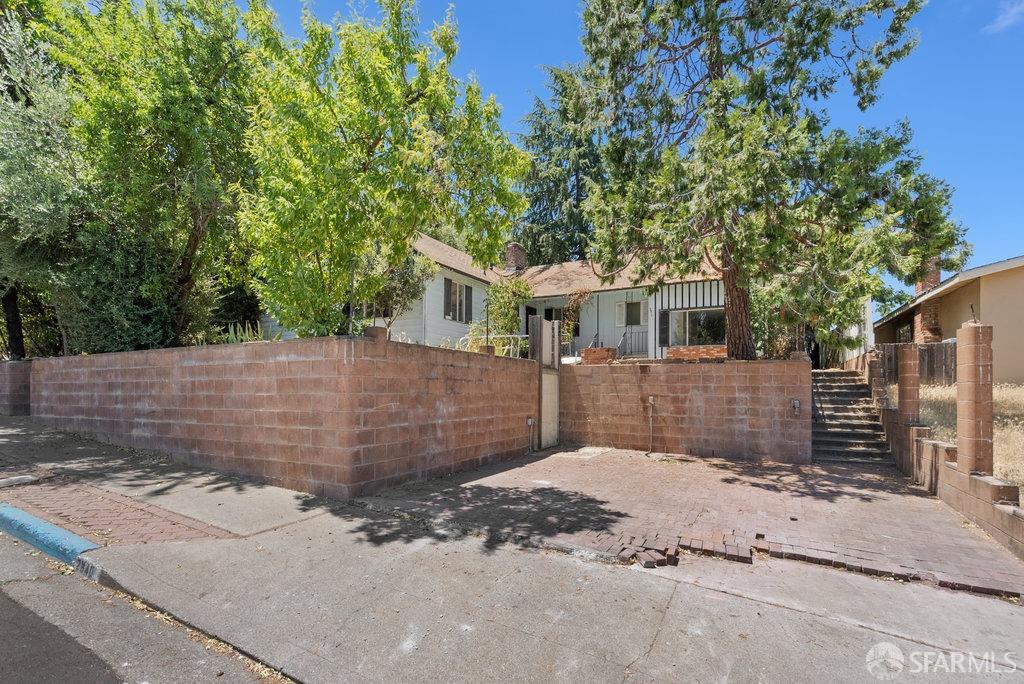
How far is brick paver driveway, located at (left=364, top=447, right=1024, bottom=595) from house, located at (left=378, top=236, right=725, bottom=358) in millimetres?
9543

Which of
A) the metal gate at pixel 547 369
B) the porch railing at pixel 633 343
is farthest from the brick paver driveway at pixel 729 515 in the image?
the porch railing at pixel 633 343

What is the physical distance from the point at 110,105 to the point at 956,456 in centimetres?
1416

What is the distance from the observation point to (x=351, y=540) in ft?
16.6

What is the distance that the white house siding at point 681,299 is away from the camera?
62.4 feet

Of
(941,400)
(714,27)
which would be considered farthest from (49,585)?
(941,400)

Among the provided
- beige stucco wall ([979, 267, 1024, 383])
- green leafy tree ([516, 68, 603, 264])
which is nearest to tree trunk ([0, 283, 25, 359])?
green leafy tree ([516, 68, 603, 264])

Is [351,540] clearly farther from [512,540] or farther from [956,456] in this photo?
[956,456]

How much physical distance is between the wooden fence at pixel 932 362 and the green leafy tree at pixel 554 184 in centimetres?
1568

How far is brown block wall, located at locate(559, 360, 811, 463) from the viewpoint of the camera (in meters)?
10.0

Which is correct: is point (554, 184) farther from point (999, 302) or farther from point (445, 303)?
point (999, 302)

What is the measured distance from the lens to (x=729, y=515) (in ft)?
20.5

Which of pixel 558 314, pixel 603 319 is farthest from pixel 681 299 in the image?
pixel 558 314

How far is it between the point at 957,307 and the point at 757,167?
46.8ft

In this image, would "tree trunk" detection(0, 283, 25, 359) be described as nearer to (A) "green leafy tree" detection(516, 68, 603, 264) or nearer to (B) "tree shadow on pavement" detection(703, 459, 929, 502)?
(B) "tree shadow on pavement" detection(703, 459, 929, 502)
